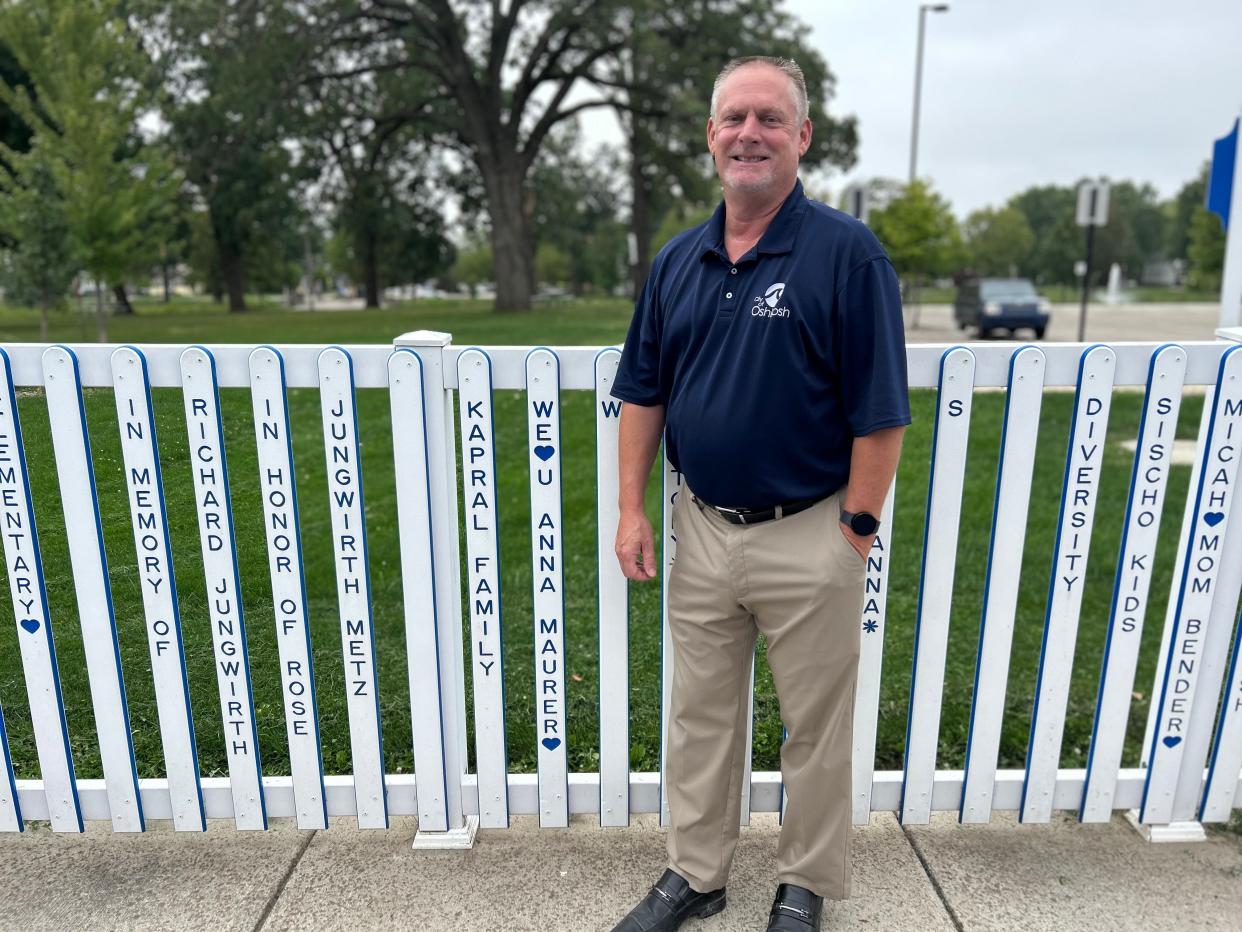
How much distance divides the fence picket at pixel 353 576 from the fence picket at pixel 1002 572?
1.70 meters

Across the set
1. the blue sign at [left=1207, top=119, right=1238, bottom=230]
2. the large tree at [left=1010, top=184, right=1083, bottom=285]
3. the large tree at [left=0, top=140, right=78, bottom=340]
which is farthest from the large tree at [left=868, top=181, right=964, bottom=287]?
the large tree at [left=1010, top=184, right=1083, bottom=285]

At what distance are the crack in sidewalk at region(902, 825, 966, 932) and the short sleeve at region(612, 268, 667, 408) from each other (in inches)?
61.4

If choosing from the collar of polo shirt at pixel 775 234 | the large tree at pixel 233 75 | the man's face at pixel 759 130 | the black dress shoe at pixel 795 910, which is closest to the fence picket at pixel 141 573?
the collar of polo shirt at pixel 775 234

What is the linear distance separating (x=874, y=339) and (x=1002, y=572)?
92 centimetres

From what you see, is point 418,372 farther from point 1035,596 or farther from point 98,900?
point 1035,596

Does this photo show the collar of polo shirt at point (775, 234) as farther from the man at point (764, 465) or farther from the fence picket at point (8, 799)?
the fence picket at point (8, 799)

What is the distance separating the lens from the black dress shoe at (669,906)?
2312 mm

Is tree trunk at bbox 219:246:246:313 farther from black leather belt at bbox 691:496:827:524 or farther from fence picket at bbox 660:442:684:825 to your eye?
black leather belt at bbox 691:496:827:524

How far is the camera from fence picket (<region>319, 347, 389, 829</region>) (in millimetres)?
2357

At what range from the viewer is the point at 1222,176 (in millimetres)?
4129

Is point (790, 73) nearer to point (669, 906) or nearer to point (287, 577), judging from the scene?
point (287, 577)

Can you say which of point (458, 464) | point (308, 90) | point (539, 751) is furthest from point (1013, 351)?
point (308, 90)

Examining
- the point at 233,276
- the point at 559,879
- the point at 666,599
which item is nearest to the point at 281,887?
the point at 559,879

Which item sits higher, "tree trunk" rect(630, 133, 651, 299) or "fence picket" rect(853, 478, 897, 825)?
"tree trunk" rect(630, 133, 651, 299)
